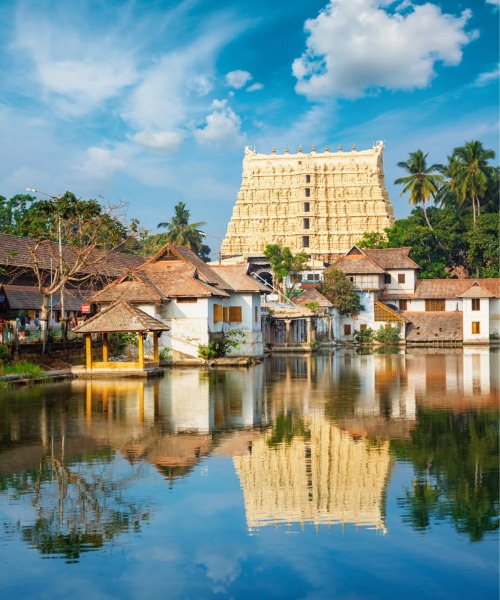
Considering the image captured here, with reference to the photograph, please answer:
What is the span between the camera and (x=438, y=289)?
232 feet

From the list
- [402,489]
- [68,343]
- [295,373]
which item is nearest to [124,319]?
[68,343]

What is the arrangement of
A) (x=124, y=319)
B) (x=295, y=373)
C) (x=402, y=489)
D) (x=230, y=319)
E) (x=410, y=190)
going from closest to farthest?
(x=402, y=489)
(x=124, y=319)
(x=295, y=373)
(x=230, y=319)
(x=410, y=190)

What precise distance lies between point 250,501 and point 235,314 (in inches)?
1314

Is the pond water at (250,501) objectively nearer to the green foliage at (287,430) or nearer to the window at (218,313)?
the green foliage at (287,430)

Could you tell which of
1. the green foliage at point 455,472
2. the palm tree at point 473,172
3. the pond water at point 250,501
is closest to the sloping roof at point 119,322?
the pond water at point 250,501

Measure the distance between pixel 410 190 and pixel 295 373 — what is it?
5266 centimetres

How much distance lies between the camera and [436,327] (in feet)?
222

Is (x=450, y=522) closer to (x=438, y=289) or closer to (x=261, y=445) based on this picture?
(x=261, y=445)

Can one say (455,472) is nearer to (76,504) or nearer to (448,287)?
(76,504)

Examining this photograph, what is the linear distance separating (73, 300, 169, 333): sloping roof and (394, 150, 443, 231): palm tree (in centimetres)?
5505

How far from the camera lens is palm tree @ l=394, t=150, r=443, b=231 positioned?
268 feet

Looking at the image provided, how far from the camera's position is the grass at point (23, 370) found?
28609 millimetres

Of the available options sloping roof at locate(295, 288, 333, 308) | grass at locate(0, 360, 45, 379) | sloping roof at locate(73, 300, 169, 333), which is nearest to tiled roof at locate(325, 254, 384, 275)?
sloping roof at locate(295, 288, 333, 308)

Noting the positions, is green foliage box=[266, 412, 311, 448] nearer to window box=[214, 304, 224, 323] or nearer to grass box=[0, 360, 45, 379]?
grass box=[0, 360, 45, 379]
